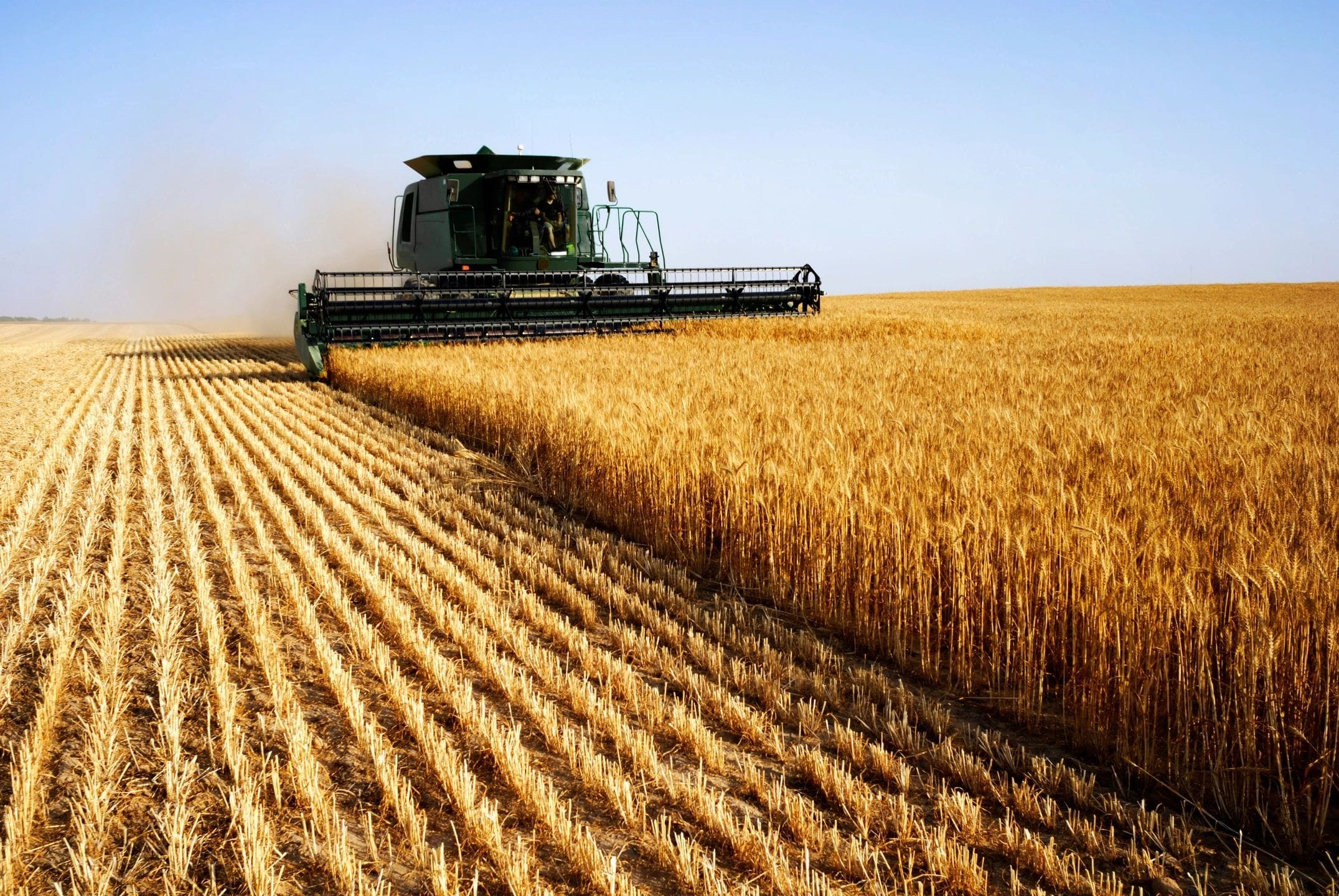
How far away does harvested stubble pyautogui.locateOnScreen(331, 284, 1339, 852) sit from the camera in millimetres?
2758

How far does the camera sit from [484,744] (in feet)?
10.4

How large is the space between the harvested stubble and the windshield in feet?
19.0

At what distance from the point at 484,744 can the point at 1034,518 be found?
2193 mm

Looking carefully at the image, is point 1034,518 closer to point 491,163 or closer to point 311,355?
point 311,355

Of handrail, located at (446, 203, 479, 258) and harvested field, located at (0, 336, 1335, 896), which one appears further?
handrail, located at (446, 203, 479, 258)

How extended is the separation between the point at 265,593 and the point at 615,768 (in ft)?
8.26

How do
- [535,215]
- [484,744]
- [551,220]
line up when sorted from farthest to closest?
[551,220] < [535,215] < [484,744]

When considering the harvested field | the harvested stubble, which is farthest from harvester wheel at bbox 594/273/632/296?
the harvested field

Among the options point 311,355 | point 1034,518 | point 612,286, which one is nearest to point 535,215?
point 612,286

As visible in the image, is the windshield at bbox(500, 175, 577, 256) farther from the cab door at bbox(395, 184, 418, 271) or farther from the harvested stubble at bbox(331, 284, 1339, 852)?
the harvested stubble at bbox(331, 284, 1339, 852)

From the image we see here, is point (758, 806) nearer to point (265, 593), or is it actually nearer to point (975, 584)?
point (975, 584)

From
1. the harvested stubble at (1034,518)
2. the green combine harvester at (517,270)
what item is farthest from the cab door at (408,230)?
the harvested stubble at (1034,518)

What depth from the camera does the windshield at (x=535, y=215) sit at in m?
15.3

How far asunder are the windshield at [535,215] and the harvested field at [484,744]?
1018 cm
